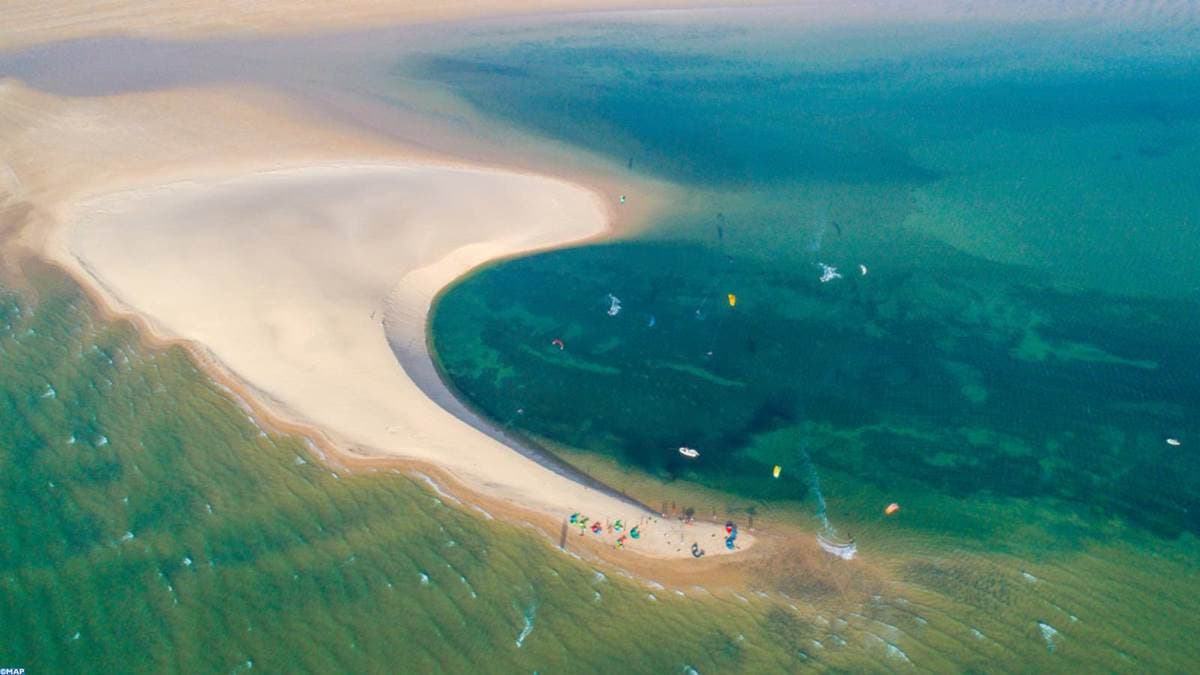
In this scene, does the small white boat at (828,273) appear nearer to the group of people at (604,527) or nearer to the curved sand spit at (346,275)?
the curved sand spit at (346,275)

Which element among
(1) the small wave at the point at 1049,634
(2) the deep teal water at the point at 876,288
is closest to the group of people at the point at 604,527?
(2) the deep teal water at the point at 876,288

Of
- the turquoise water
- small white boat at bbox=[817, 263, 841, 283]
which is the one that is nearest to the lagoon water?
the turquoise water

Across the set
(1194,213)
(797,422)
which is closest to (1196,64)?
(1194,213)

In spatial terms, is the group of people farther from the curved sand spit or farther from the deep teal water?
the deep teal water

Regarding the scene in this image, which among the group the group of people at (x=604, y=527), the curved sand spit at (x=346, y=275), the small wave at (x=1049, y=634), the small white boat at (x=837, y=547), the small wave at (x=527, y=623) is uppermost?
the curved sand spit at (x=346, y=275)

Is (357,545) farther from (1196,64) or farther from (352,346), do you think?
(1196,64)

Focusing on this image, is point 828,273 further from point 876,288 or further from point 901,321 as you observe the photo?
point 901,321
